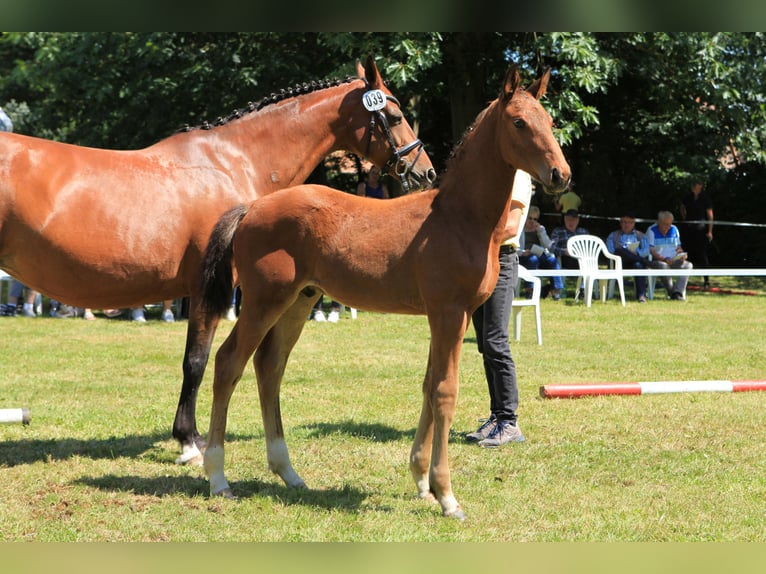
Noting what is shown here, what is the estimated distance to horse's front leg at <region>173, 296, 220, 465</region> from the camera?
550cm

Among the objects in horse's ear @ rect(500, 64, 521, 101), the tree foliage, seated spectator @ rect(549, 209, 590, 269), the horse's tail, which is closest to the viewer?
horse's ear @ rect(500, 64, 521, 101)

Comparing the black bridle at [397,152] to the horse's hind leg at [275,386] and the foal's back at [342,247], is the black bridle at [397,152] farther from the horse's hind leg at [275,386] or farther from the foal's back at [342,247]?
the horse's hind leg at [275,386]

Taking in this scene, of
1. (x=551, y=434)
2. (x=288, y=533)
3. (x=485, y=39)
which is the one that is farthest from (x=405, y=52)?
(x=288, y=533)

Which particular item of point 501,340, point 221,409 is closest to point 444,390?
point 221,409

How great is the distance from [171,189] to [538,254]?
11.3 m

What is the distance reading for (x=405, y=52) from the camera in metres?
13.5

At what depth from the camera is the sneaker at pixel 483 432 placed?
6160mm

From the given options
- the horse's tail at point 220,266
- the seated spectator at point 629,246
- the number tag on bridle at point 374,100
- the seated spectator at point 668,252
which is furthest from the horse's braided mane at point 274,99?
the seated spectator at point 668,252

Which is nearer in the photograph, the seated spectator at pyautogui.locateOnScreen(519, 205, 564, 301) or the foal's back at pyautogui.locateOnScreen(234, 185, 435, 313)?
the foal's back at pyautogui.locateOnScreen(234, 185, 435, 313)

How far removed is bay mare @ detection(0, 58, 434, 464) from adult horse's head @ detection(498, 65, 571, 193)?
1.60m

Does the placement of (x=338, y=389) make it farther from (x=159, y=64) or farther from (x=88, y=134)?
(x=88, y=134)

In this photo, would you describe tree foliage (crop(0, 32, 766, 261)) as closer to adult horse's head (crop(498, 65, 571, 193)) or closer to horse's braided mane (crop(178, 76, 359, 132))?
horse's braided mane (crop(178, 76, 359, 132))

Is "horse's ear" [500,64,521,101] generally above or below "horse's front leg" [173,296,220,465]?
above

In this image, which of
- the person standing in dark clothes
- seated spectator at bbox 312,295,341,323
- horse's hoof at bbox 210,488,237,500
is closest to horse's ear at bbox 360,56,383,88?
horse's hoof at bbox 210,488,237,500
